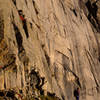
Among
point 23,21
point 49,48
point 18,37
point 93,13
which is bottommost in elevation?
point 18,37

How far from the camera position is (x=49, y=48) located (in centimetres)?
2344

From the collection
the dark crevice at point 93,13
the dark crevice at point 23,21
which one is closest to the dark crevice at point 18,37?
the dark crevice at point 23,21

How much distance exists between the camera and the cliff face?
16922mm

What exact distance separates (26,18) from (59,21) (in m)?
8.16

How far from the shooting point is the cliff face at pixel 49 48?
16.9 metres

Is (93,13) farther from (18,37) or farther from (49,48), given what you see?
(18,37)

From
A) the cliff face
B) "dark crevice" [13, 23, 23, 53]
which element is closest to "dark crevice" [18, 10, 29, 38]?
the cliff face

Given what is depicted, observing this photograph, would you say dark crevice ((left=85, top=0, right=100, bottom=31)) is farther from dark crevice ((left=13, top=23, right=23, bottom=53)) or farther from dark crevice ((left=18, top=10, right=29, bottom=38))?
dark crevice ((left=13, top=23, right=23, bottom=53))

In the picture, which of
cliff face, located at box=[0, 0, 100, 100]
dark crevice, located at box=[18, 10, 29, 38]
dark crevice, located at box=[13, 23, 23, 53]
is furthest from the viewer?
dark crevice, located at box=[18, 10, 29, 38]

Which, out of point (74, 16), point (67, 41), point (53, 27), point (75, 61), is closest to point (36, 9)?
point (53, 27)

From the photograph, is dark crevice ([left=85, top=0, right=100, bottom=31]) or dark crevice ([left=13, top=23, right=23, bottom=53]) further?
dark crevice ([left=85, top=0, right=100, bottom=31])

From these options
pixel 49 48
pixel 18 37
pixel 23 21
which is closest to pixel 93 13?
pixel 49 48

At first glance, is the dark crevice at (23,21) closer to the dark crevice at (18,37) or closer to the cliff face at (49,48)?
the cliff face at (49,48)

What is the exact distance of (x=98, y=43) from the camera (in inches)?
1358
